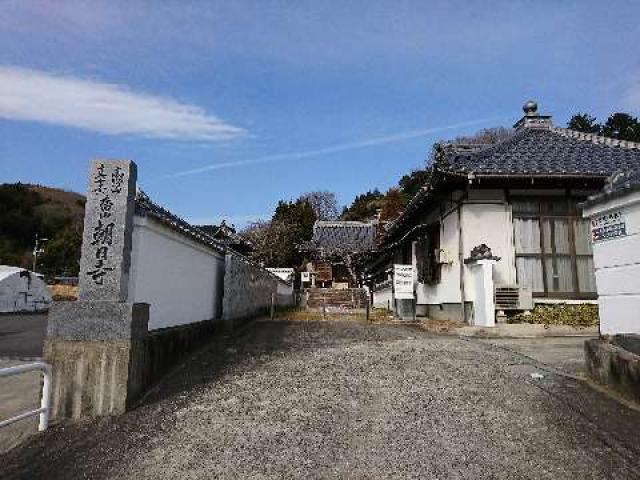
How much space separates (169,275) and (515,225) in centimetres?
925

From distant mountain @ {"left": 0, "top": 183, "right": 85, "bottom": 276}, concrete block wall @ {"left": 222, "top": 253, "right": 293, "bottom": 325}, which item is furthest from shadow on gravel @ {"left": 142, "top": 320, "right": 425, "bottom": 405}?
distant mountain @ {"left": 0, "top": 183, "right": 85, "bottom": 276}

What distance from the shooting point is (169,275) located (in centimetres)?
716

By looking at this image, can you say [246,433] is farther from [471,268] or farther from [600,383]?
[471,268]

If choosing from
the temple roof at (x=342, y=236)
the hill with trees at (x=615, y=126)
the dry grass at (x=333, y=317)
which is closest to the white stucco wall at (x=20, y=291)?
the dry grass at (x=333, y=317)

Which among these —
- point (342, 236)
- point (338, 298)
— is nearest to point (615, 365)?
point (338, 298)

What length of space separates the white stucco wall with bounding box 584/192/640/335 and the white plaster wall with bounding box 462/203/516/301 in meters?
5.89

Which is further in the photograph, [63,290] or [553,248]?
[63,290]

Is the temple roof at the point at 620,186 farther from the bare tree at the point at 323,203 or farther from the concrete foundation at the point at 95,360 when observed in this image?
the bare tree at the point at 323,203

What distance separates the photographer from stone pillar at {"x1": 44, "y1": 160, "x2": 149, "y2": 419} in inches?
198

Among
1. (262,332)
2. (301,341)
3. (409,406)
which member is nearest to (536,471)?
(409,406)

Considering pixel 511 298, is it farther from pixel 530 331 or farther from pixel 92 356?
pixel 92 356

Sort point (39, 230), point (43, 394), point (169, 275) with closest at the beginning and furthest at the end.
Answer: point (43, 394)
point (169, 275)
point (39, 230)

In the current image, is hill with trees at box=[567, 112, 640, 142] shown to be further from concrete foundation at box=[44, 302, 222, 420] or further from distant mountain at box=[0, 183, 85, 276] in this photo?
distant mountain at box=[0, 183, 85, 276]

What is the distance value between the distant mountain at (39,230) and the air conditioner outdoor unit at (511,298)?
166 feet
